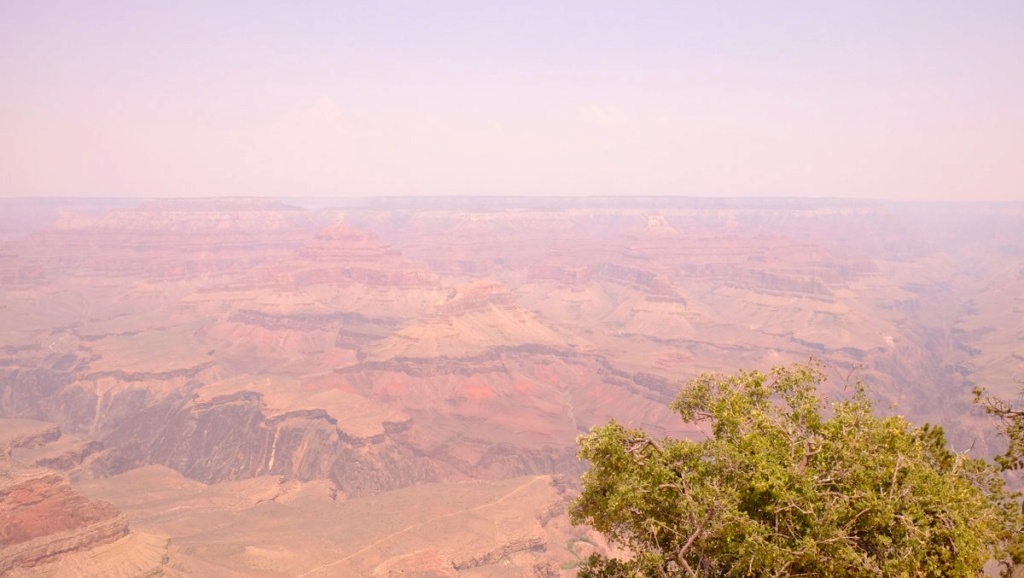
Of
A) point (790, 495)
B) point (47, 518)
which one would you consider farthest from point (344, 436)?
point (790, 495)

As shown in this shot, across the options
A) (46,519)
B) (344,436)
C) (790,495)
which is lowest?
(344,436)

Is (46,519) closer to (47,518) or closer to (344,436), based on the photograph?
(47,518)

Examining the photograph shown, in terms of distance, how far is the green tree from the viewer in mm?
15570

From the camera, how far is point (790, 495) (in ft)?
52.2

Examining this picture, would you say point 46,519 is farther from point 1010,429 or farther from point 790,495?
point 1010,429

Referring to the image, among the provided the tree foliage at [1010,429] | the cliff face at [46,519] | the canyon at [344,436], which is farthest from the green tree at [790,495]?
the cliff face at [46,519]

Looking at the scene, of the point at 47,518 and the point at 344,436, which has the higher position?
the point at 47,518

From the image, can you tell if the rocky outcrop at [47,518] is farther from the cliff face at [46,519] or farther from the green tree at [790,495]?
the green tree at [790,495]

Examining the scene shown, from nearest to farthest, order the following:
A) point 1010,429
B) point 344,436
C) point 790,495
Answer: point 790,495 < point 1010,429 < point 344,436

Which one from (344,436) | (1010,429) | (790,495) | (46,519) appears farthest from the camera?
(344,436)

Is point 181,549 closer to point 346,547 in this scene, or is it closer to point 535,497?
point 346,547

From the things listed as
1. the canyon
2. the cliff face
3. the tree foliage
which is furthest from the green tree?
the cliff face

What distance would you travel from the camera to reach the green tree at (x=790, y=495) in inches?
613

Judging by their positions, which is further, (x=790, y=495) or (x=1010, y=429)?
(x=1010, y=429)
